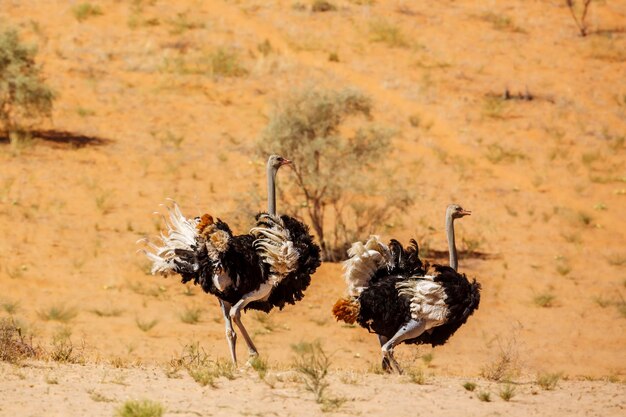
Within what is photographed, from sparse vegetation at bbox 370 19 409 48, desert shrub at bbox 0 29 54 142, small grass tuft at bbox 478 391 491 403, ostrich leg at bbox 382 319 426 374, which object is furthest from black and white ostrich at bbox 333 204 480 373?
sparse vegetation at bbox 370 19 409 48

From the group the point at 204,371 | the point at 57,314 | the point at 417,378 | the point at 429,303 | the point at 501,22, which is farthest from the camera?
the point at 501,22

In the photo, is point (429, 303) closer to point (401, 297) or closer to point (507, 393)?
point (401, 297)

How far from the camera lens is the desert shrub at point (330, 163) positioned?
730 inches

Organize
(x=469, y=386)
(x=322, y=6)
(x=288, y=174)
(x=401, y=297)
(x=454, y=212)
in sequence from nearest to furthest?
(x=469, y=386) → (x=401, y=297) → (x=454, y=212) → (x=288, y=174) → (x=322, y=6)

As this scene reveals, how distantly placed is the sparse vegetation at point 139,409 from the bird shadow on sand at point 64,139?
15382mm

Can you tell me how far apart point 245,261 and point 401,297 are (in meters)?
1.47

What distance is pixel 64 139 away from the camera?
22859mm

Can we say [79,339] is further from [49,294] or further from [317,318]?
[317,318]

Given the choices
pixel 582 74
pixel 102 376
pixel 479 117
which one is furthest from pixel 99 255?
pixel 582 74

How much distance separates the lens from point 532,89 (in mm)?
28516

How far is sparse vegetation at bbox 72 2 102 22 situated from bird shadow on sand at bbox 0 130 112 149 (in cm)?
860

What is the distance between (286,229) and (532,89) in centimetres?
1943

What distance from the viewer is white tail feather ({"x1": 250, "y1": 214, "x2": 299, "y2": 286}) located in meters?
10.1

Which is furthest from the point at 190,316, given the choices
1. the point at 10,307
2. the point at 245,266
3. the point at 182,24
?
the point at 182,24
